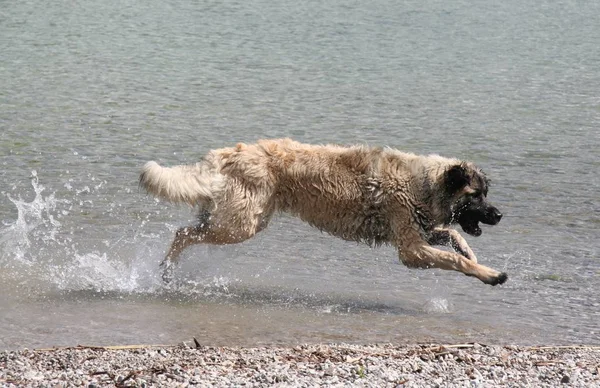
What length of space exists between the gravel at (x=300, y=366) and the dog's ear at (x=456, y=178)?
177 centimetres

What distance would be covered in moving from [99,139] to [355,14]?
439 inches

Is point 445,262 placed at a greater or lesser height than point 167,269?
greater

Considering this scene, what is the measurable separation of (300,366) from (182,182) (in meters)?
2.40

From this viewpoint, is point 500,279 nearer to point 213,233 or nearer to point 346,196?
point 346,196

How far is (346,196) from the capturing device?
7.93 m

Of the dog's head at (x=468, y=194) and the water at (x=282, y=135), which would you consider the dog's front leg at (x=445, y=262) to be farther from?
the dog's head at (x=468, y=194)

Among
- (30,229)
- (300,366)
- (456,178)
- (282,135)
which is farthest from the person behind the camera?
(282,135)

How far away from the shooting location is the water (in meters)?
7.42

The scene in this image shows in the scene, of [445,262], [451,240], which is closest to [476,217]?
[451,240]

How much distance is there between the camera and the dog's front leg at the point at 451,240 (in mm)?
8055

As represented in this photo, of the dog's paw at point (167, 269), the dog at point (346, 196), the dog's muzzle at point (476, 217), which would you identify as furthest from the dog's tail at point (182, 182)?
the dog's muzzle at point (476, 217)

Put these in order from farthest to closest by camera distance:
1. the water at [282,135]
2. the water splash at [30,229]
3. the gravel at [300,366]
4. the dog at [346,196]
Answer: the water splash at [30,229], the dog at [346,196], the water at [282,135], the gravel at [300,366]

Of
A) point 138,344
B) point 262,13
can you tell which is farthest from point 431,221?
point 262,13

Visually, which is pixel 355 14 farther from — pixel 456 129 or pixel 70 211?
pixel 70 211
